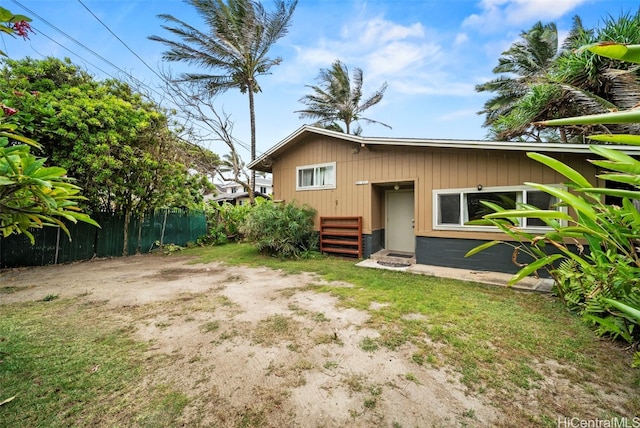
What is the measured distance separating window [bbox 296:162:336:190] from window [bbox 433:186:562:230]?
3.06m

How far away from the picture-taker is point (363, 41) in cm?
977

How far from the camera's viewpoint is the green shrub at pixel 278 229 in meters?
7.44

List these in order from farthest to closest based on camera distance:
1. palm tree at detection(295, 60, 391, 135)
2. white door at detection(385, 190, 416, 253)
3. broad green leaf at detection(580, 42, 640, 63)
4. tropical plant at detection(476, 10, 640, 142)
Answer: palm tree at detection(295, 60, 391, 135) < white door at detection(385, 190, 416, 253) < tropical plant at detection(476, 10, 640, 142) < broad green leaf at detection(580, 42, 640, 63)

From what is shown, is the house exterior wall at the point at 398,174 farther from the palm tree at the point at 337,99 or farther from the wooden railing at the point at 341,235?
the palm tree at the point at 337,99

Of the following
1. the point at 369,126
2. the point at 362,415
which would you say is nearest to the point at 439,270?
the point at 362,415

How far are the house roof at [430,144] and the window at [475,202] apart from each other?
91 cm

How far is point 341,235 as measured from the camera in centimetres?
765

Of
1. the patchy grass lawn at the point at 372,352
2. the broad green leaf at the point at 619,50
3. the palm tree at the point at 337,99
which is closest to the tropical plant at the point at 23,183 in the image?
the patchy grass lawn at the point at 372,352

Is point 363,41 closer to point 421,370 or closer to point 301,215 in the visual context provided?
point 301,215

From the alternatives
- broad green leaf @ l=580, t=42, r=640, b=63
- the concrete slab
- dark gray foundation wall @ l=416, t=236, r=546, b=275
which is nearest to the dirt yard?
broad green leaf @ l=580, t=42, r=640, b=63

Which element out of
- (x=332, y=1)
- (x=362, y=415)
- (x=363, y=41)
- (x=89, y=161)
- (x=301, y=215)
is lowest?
(x=362, y=415)

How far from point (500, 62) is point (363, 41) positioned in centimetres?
842

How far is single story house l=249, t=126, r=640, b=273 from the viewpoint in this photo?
528cm

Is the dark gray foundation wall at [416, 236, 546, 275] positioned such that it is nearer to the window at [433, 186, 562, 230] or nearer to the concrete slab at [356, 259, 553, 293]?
the concrete slab at [356, 259, 553, 293]
